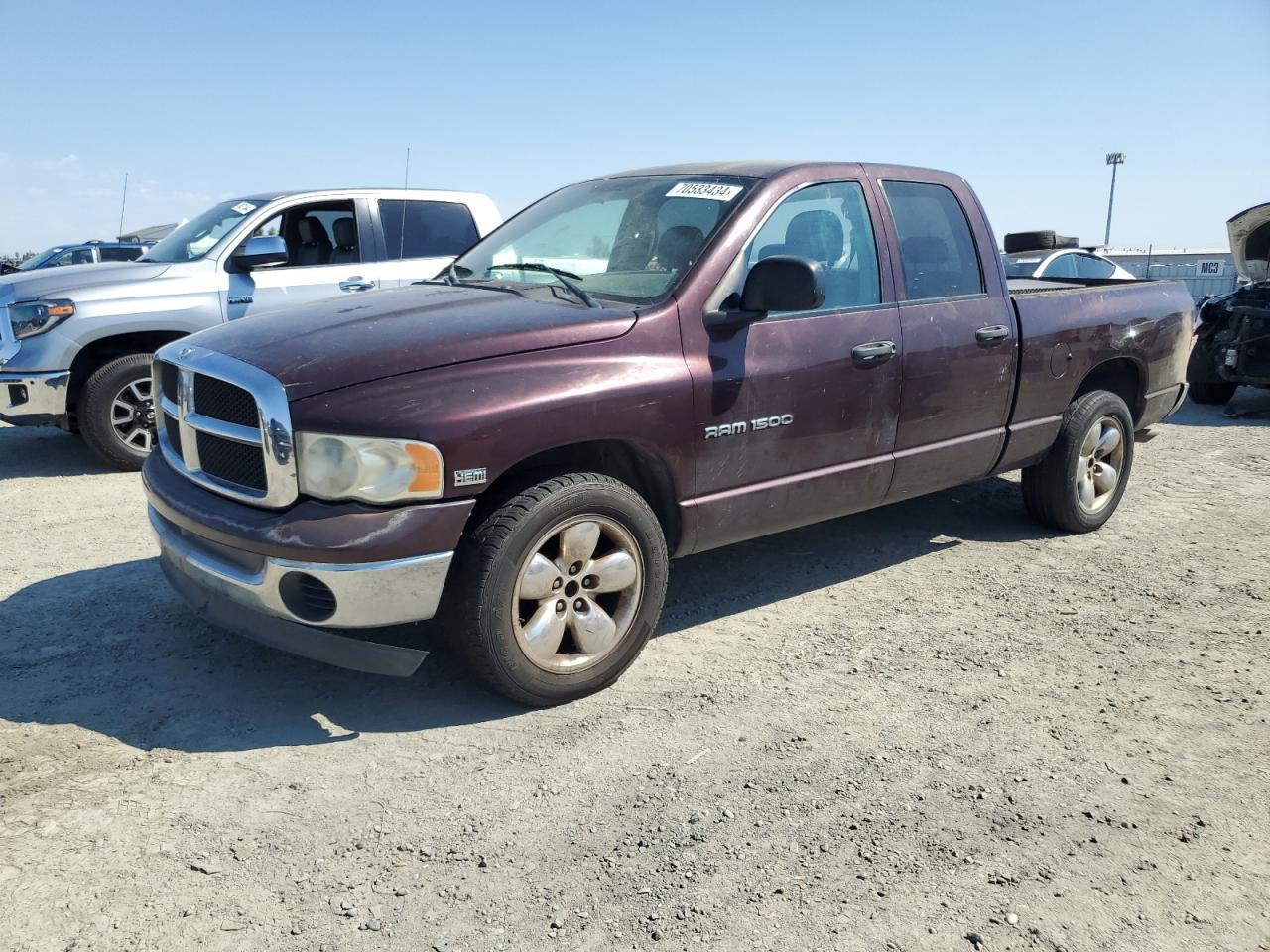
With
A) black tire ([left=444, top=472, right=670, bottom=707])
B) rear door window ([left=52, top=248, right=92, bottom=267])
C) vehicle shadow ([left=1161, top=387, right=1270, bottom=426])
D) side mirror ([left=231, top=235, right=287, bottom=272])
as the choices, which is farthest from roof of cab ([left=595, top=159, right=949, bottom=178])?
rear door window ([left=52, top=248, right=92, bottom=267])

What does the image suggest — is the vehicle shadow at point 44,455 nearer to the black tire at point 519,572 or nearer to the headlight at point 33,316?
the headlight at point 33,316

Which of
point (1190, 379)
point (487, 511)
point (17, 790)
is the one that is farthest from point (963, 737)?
point (1190, 379)

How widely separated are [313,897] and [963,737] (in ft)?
6.84

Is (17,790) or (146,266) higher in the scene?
(146,266)

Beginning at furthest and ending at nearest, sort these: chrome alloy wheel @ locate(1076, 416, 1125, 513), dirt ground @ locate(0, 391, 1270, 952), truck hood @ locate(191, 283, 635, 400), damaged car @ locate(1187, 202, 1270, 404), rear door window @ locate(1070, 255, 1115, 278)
Result: rear door window @ locate(1070, 255, 1115, 278)
damaged car @ locate(1187, 202, 1270, 404)
chrome alloy wheel @ locate(1076, 416, 1125, 513)
truck hood @ locate(191, 283, 635, 400)
dirt ground @ locate(0, 391, 1270, 952)

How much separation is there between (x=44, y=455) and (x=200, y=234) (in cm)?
203

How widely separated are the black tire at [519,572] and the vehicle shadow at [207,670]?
0.61 feet

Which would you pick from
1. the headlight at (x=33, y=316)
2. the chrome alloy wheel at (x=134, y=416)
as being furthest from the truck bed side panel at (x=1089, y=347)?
the headlight at (x=33, y=316)

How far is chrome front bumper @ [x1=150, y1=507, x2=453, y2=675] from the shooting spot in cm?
308

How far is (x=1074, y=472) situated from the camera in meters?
5.43

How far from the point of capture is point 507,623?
3283 mm

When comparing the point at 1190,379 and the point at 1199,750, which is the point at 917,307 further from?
the point at 1190,379

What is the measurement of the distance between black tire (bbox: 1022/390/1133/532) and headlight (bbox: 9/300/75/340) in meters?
6.20

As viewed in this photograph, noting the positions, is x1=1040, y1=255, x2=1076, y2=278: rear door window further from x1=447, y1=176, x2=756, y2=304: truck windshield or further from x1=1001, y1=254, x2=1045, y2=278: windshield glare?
x1=447, y1=176, x2=756, y2=304: truck windshield
